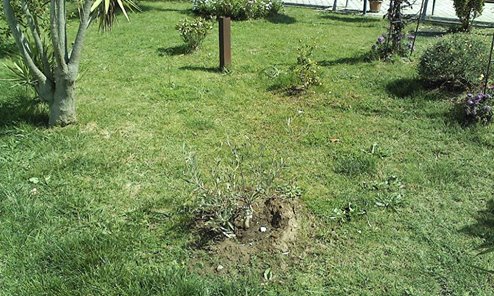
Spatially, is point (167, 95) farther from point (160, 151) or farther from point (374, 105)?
point (374, 105)

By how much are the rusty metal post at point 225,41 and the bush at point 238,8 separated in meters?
4.07

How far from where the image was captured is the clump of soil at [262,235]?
3.32 m

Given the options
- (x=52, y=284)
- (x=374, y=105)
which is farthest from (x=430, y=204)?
(x=52, y=284)

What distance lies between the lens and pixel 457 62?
600cm

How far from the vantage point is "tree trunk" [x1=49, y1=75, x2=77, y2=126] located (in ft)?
16.8

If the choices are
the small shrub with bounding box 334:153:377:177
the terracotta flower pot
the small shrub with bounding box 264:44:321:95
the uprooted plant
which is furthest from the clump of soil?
the terracotta flower pot

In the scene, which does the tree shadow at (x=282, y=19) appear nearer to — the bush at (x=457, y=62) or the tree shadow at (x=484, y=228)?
the bush at (x=457, y=62)

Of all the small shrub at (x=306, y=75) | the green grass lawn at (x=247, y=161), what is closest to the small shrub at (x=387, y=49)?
the green grass lawn at (x=247, y=161)

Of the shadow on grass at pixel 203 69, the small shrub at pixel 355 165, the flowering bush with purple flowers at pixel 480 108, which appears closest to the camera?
the small shrub at pixel 355 165

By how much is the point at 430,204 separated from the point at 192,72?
177 inches

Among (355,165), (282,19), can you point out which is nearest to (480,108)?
(355,165)

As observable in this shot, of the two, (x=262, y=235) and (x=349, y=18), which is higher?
(x=349, y=18)

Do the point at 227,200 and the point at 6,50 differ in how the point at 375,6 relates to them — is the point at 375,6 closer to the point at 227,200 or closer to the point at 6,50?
the point at 6,50

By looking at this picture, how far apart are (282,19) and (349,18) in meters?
1.79
